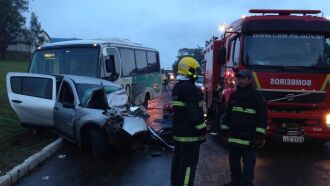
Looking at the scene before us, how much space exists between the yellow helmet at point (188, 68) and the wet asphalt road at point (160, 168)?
2.19 m

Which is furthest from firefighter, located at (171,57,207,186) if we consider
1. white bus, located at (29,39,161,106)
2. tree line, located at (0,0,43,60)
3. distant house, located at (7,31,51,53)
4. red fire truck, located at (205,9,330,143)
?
distant house, located at (7,31,51,53)

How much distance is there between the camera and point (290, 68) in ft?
32.7

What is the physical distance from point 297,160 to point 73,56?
7574 millimetres

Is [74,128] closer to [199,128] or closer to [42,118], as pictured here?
[42,118]

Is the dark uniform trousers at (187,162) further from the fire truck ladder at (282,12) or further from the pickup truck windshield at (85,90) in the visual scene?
the fire truck ladder at (282,12)

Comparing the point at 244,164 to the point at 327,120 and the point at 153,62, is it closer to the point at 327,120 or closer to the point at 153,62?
the point at 327,120

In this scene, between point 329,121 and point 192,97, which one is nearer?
point 192,97

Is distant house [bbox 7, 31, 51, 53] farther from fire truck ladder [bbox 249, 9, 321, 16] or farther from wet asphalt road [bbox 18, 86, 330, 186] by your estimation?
wet asphalt road [bbox 18, 86, 330, 186]

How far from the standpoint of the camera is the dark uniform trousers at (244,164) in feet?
21.8

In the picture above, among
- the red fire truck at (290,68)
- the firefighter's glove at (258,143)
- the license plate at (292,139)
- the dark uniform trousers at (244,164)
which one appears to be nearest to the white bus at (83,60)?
the red fire truck at (290,68)

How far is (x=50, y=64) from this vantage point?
14281mm

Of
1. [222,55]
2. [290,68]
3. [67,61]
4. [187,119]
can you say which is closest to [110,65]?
[67,61]

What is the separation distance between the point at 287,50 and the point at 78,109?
4745mm

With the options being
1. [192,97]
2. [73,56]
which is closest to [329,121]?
[192,97]
